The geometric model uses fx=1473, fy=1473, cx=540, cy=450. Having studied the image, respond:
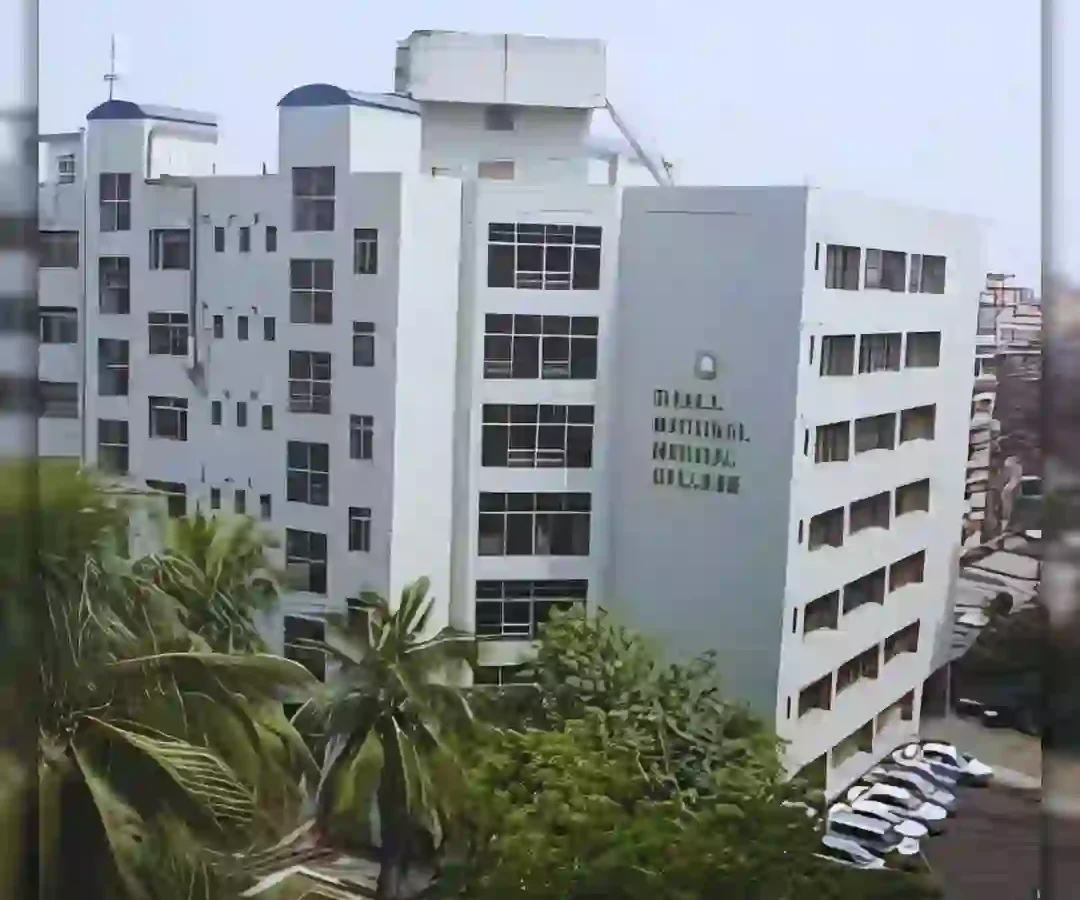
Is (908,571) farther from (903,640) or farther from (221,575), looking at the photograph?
(221,575)

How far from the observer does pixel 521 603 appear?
158 cm

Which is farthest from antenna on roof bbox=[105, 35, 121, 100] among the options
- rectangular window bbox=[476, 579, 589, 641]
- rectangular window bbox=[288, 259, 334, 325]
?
rectangular window bbox=[476, 579, 589, 641]

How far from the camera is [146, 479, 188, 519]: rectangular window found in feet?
5.48

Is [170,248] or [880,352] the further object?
[170,248]

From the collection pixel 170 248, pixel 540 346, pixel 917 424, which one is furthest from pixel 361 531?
pixel 917 424

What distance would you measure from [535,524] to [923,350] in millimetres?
448

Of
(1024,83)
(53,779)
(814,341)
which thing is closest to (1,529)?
(53,779)

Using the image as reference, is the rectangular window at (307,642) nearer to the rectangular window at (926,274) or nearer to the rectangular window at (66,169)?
the rectangular window at (66,169)

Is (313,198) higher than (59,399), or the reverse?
(313,198)

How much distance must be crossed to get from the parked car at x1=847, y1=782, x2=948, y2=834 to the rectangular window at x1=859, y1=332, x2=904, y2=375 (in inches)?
17.1

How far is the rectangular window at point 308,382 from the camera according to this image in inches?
64.1

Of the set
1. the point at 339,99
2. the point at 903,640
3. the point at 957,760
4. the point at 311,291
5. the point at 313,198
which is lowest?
the point at 957,760

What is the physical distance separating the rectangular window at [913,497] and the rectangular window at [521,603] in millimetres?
341

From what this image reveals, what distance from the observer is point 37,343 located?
63.1 inches
